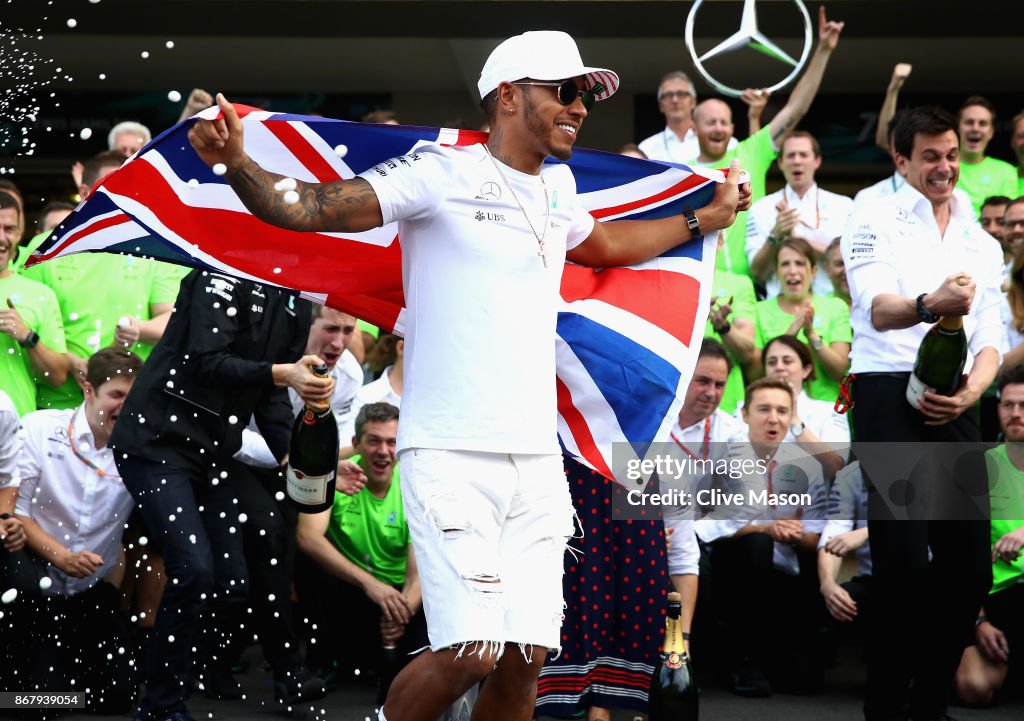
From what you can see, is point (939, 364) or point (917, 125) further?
point (917, 125)

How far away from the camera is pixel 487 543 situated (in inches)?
158

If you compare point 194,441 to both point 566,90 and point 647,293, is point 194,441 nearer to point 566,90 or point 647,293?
point 647,293

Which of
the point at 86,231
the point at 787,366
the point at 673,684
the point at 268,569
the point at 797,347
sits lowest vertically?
the point at 673,684

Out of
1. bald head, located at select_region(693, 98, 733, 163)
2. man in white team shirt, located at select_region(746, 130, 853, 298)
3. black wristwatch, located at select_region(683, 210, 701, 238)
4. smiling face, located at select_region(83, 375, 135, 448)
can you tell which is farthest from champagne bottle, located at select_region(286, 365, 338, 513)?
bald head, located at select_region(693, 98, 733, 163)

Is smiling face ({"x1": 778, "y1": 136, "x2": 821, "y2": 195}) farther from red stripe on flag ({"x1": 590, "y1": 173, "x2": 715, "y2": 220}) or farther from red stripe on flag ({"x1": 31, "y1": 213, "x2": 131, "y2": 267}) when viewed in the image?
red stripe on flag ({"x1": 31, "y1": 213, "x2": 131, "y2": 267})

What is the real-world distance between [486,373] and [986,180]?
6100 mm

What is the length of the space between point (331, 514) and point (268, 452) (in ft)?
1.91

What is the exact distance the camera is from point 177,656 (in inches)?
229

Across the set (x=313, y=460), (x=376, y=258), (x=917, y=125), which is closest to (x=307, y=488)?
(x=313, y=460)

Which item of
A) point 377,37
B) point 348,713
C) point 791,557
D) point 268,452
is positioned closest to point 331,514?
point 268,452

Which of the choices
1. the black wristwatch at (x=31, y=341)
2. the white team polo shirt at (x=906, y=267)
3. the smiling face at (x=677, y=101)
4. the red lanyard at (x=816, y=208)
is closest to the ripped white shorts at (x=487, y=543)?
the white team polo shirt at (x=906, y=267)

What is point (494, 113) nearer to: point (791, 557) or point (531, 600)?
point (531, 600)

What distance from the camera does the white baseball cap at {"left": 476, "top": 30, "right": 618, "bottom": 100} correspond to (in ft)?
13.8

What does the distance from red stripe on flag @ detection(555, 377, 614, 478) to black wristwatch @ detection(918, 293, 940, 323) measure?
1520 millimetres
